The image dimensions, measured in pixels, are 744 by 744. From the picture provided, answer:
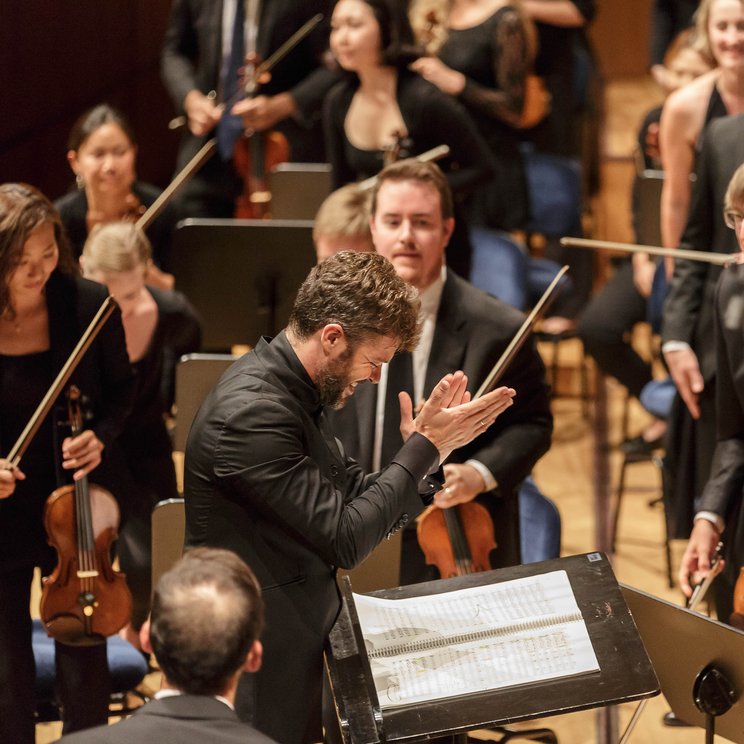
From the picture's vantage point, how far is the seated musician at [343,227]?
122 inches

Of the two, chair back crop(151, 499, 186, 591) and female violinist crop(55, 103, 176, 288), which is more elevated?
female violinist crop(55, 103, 176, 288)

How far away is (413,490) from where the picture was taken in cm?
208

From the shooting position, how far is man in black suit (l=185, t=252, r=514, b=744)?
6.61 feet

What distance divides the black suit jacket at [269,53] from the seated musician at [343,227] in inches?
62.4

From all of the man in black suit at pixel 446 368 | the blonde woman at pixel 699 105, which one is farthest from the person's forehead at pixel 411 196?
the blonde woman at pixel 699 105

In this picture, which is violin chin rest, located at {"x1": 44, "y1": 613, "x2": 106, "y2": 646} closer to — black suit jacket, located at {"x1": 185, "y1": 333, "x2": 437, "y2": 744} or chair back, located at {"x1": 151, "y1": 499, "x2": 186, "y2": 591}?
chair back, located at {"x1": 151, "y1": 499, "x2": 186, "y2": 591}

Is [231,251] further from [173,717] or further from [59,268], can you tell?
[173,717]

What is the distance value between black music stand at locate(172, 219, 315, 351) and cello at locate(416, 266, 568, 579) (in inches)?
42.8

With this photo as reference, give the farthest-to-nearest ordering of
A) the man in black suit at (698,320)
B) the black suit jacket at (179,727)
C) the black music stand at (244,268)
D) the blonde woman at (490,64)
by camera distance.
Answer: the blonde woman at (490,64) → the black music stand at (244,268) → the man in black suit at (698,320) → the black suit jacket at (179,727)

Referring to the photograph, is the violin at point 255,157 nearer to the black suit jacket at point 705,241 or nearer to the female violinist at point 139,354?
the female violinist at point 139,354

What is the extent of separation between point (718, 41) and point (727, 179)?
0.49 meters

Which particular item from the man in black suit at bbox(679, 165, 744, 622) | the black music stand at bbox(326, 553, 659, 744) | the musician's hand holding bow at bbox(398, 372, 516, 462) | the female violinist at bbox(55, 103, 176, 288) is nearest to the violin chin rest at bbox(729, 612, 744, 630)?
the man in black suit at bbox(679, 165, 744, 622)

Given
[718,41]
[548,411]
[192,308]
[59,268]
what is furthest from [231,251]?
[718,41]

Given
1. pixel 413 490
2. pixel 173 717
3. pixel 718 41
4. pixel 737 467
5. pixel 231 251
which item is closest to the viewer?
pixel 173 717
